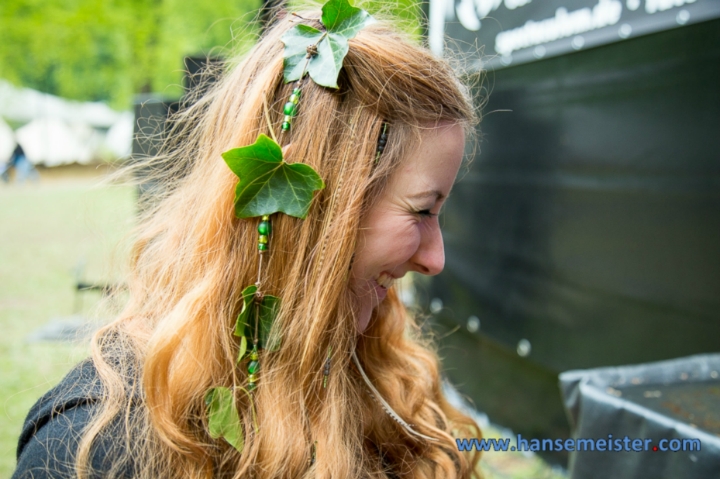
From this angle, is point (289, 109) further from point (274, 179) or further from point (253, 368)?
point (253, 368)

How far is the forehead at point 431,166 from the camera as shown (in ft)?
3.68

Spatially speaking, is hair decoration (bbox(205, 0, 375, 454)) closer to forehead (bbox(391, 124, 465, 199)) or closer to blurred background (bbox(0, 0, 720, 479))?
forehead (bbox(391, 124, 465, 199))

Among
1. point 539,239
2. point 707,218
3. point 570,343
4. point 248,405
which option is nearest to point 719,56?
point 707,218

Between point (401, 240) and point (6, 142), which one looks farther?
point (6, 142)

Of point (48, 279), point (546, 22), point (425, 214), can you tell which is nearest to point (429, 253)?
point (425, 214)

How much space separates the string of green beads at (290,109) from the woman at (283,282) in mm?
17

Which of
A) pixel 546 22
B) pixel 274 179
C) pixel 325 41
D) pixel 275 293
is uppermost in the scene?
Answer: pixel 546 22

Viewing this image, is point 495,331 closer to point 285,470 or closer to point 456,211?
point 456,211

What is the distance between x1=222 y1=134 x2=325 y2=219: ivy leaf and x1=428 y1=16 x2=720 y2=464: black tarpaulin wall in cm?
133

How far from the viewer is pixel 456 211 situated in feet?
12.0

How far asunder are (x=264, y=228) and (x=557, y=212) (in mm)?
2139

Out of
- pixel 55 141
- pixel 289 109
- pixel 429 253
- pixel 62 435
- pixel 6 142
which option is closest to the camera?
pixel 62 435

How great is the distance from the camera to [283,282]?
1.09m

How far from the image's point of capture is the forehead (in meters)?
1.12
